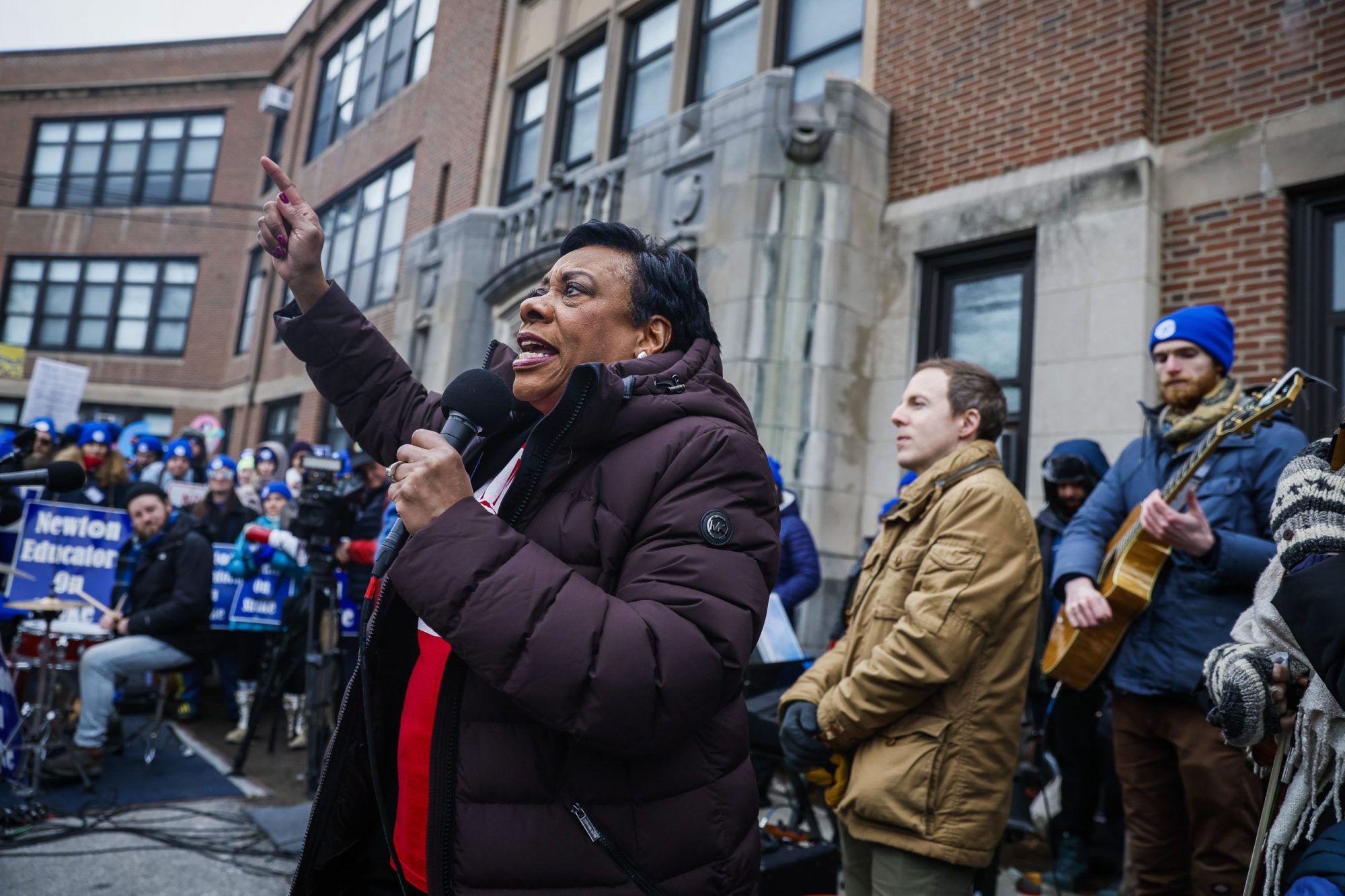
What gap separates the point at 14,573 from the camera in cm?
524

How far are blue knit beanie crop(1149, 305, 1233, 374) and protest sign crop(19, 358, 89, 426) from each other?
1228 cm

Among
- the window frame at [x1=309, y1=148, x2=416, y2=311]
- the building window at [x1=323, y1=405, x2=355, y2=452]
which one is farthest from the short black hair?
the building window at [x1=323, y1=405, x2=355, y2=452]

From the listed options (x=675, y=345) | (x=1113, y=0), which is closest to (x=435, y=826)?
(x=675, y=345)

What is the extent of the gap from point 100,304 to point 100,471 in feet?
67.1

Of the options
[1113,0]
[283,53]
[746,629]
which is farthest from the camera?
[283,53]

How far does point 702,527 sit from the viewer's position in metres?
1.55

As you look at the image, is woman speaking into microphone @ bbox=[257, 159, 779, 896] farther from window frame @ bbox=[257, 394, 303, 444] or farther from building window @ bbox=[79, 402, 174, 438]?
building window @ bbox=[79, 402, 174, 438]

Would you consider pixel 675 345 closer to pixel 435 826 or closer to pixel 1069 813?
pixel 435 826

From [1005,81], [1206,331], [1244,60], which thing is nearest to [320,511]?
[1206,331]

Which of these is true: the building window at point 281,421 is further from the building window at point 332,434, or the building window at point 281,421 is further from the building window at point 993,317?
the building window at point 993,317

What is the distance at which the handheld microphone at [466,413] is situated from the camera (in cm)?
169

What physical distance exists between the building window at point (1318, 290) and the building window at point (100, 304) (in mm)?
24872

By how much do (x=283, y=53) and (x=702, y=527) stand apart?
2524cm

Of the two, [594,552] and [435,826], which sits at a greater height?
[594,552]
